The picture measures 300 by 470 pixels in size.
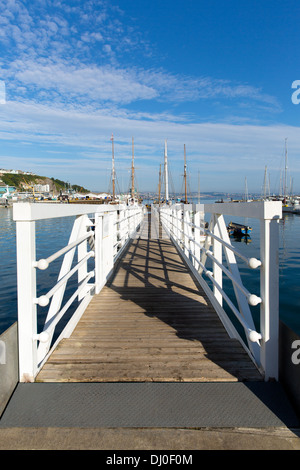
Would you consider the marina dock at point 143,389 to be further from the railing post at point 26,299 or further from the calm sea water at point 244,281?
the calm sea water at point 244,281

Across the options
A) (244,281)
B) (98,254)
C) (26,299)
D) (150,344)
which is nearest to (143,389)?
(150,344)

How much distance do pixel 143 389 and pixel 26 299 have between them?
104 centimetres

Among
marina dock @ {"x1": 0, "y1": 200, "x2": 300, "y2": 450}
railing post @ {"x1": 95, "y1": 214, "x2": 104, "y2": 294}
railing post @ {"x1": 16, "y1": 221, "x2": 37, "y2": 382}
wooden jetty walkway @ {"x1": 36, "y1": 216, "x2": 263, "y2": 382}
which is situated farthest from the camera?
railing post @ {"x1": 95, "y1": 214, "x2": 104, "y2": 294}

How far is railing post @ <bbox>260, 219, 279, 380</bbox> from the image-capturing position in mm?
2293

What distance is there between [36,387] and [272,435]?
1.56m

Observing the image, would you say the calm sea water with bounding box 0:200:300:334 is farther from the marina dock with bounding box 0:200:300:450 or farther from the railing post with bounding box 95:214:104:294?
the marina dock with bounding box 0:200:300:450

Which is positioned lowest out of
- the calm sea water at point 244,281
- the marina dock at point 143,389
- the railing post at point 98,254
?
the calm sea water at point 244,281

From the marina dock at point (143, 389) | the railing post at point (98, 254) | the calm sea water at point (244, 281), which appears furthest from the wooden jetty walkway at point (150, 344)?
the calm sea water at point (244, 281)

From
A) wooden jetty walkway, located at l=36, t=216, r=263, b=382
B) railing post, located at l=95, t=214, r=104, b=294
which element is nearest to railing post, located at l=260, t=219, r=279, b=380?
wooden jetty walkway, located at l=36, t=216, r=263, b=382

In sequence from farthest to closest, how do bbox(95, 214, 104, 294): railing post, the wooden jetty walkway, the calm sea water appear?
the calm sea water, bbox(95, 214, 104, 294): railing post, the wooden jetty walkway

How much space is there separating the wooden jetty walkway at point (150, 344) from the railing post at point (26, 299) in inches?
6.0

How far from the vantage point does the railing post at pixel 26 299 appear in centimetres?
227

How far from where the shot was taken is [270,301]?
2.32 meters

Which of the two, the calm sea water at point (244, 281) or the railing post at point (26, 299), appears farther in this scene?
the calm sea water at point (244, 281)
